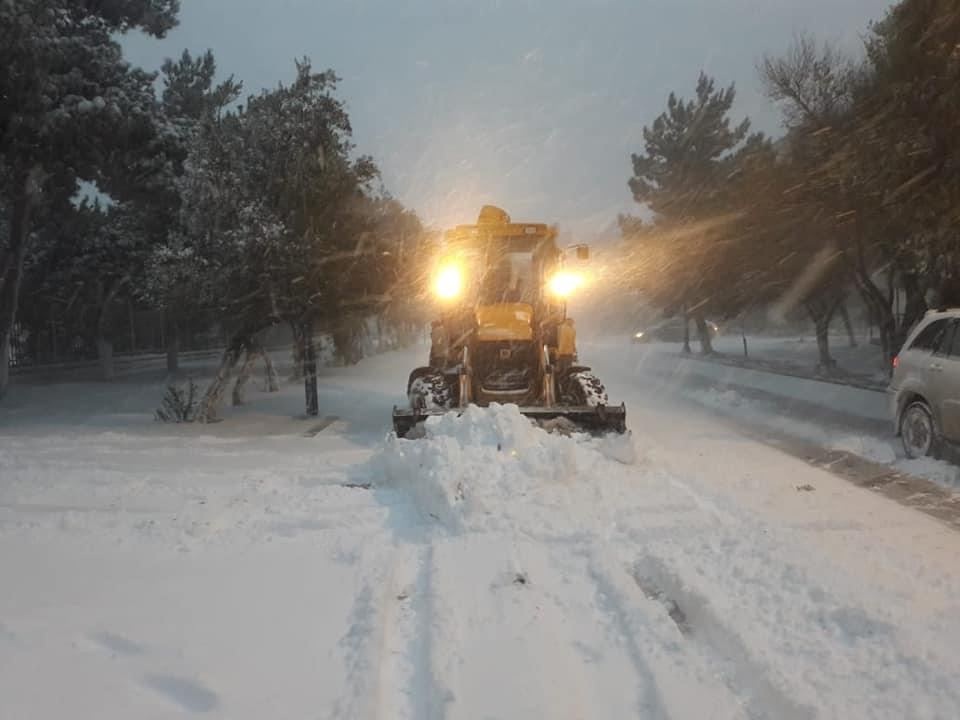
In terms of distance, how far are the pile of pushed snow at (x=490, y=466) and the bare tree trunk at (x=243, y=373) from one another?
771 centimetres

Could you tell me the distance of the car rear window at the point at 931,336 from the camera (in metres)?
9.09

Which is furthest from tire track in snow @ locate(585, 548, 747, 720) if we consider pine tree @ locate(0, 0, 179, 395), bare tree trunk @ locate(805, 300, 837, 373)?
bare tree trunk @ locate(805, 300, 837, 373)

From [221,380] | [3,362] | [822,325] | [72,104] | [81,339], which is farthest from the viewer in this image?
[81,339]

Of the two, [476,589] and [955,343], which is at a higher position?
[955,343]

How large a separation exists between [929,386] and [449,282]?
6.18 metres

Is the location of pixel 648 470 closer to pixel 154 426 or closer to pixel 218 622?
pixel 218 622

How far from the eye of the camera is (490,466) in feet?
23.6

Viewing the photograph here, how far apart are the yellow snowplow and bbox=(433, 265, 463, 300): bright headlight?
0.05ft

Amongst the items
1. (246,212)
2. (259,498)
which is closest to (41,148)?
(246,212)

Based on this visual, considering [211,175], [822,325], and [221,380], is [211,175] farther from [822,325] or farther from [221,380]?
[822,325]

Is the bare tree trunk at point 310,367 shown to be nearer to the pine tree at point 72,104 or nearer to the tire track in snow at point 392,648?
the pine tree at point 72,104

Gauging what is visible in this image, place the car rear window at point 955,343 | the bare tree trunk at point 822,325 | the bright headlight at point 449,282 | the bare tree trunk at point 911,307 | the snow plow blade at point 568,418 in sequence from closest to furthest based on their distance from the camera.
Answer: the car rear window at point 955,343
the snow plow blade at point 568,418
the bright headlight at point 449,282
the bare tree trunk at point 911,307
the bare tree trunk at point 822,325

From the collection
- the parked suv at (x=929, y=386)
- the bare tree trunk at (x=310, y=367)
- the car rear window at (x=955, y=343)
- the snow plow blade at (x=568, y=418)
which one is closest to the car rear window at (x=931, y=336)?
the parked suv at (x=929, y=386)

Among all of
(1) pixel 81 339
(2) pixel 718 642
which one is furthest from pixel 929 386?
(1) pixel 81 339
